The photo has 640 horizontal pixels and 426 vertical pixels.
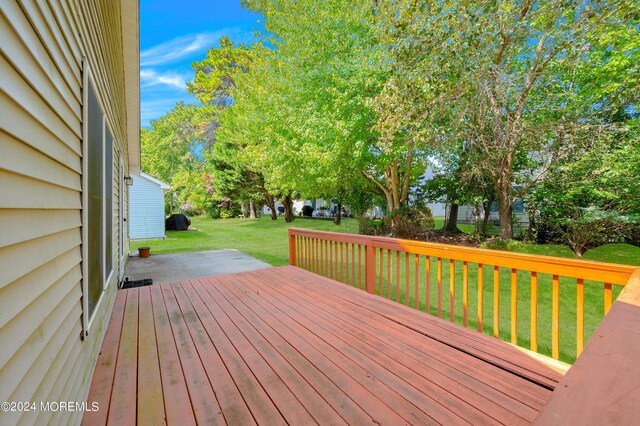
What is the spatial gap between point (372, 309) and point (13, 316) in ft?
9.00

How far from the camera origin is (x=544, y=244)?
858 centimetres

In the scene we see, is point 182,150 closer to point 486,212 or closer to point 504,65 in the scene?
point 486,212

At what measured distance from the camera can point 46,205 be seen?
1.11m

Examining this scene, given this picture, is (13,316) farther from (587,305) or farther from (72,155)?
(587,305)

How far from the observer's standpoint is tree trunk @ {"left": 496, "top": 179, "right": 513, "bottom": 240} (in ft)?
26.1

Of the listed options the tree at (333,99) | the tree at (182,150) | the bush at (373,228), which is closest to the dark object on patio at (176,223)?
the tree at (182,150)

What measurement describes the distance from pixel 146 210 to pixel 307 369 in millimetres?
12888

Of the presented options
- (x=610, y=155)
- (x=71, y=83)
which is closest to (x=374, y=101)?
(x=610, y=155)

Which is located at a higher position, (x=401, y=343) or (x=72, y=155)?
(x=72, y=155)

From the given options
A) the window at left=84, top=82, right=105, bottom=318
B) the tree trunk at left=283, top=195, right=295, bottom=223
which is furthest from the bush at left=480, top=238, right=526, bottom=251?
the tree trunk at left=283, top=195, right=295, bottom=223

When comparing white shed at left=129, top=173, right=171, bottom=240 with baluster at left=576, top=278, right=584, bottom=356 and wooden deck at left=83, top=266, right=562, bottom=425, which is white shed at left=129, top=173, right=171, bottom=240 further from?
baluster at left=576, top=278, right=584, bottom=356

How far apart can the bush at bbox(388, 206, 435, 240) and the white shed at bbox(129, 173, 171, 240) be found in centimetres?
981

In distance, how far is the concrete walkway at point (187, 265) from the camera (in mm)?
6043

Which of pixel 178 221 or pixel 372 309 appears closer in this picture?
pixel 372 309
